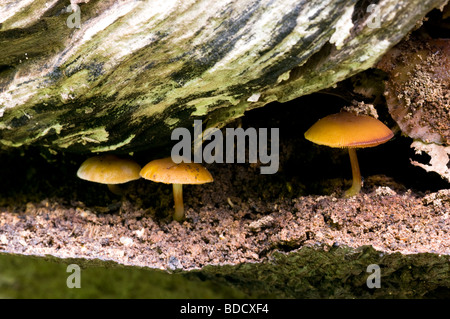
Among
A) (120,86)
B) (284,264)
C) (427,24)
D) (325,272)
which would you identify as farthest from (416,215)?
(120,86)

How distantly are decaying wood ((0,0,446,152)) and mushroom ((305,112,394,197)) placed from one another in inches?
7.2

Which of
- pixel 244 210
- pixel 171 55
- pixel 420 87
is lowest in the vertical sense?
pixel 244 210

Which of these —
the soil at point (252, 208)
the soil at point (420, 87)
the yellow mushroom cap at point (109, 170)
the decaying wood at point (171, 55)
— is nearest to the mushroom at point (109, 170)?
the yellow mushroom cap at point (109, 170)

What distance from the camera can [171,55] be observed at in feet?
4.23

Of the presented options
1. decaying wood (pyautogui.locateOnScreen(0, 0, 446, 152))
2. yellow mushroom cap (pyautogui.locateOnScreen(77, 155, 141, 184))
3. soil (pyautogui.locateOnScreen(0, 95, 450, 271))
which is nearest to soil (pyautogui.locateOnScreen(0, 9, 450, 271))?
soil (pyautogui.locateOnScreen(0, 95, 450, 271))

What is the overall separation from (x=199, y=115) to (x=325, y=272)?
0.75m

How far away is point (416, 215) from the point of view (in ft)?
4.85

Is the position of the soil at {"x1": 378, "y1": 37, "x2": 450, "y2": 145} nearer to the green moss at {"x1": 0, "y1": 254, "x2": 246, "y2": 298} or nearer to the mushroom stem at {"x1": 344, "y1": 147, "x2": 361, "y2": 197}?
the mushroom stem at {"x1": 344, "y1": 147, "x2": 361, "y2": 197}

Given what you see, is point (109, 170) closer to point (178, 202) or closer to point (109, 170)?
point (109, 170)

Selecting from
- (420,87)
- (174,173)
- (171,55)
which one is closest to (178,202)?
(174,173)

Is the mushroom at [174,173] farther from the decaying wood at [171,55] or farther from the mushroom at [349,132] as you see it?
the mushroom at [349,132]

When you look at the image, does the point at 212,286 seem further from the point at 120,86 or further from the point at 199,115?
the point at 120,86

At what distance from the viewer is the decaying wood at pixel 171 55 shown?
1.18 meters

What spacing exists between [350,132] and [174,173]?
2.17ft
